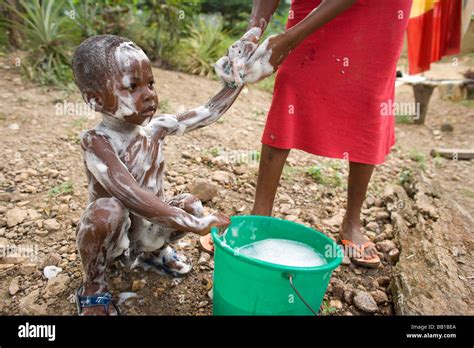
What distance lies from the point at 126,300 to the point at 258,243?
61 cm

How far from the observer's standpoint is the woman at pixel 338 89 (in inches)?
76.0

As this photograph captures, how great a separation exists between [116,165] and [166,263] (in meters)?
0.65

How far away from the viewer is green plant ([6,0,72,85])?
13.5 ft

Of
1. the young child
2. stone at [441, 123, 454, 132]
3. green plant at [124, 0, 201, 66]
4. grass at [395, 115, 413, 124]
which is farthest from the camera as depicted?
grass at [395, 115, 413, 124]

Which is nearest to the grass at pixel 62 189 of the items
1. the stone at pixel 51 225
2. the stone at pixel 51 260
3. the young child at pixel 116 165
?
the stone at pixel 51 225

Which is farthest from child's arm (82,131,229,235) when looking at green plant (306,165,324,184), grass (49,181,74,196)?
green plant (306,165,324,184)

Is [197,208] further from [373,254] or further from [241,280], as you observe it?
[373,254]

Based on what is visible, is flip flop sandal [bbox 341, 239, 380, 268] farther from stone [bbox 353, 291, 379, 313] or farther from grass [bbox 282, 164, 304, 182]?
grass [bbox 282, 164, 304, 182]

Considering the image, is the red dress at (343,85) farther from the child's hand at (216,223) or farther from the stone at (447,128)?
the stone at (447,128)

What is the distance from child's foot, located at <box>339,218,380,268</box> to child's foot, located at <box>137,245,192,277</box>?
88 cm

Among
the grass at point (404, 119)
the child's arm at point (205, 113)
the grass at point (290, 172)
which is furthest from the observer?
the grass at point (404, 119)

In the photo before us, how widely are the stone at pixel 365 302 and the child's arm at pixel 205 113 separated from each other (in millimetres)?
1039

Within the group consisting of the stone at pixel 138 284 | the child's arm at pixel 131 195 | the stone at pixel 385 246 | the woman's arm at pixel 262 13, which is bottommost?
the stone at pixel 138 284

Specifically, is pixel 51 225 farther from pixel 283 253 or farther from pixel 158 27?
pixel 158 27
